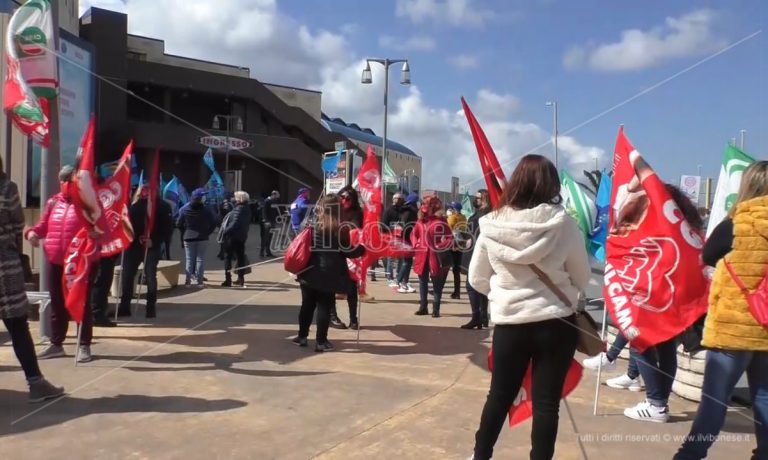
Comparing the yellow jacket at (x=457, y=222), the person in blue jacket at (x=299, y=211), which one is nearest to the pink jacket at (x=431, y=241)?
the yellow jacket at (x=457, y=222)

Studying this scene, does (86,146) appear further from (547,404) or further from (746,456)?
(746,456)

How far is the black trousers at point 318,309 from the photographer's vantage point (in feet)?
20.5

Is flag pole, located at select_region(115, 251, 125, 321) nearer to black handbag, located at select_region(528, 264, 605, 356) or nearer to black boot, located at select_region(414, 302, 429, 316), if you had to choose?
black boot, located at select_region(414, 302, 429, 316)

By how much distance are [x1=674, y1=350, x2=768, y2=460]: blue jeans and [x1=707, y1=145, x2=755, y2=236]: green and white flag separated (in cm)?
233

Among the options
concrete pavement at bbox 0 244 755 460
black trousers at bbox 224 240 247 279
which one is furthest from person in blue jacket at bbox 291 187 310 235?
concrete pavement at bbox 0 244 755 460

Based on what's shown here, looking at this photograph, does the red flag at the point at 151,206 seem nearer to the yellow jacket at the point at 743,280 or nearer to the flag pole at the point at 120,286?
the flag pole at the point at 120,286

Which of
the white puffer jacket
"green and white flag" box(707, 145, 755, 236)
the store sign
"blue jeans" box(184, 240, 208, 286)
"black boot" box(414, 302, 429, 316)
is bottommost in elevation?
"black boot" box(414, 302, 429, 316)

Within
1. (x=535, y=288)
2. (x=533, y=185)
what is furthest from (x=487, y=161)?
(x=535, y=288)

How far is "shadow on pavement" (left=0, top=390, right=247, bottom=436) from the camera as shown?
4039 mm

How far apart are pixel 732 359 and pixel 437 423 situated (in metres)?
1.87

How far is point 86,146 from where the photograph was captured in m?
5.54

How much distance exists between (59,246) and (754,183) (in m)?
5.36

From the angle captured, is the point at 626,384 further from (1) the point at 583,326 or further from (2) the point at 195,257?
(2) the point at 195,257

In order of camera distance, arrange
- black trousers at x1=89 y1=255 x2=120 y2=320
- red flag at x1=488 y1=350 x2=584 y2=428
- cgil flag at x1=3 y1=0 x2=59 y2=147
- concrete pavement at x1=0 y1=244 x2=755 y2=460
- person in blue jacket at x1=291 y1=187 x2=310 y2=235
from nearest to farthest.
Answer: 1. red flag at x1=488 y1=350 x2=584 y2=428
2. concrete pavement at x1=0 y1=244 x2=755 y2=460
3. cgil flag at x1=3 y1=0 x2=59 y2=147
4. black trousers at x1=89 y1=255 x2=120 y2=320
5. person in blue jacket at x1=291 y1=187 x2=310 y2=235
